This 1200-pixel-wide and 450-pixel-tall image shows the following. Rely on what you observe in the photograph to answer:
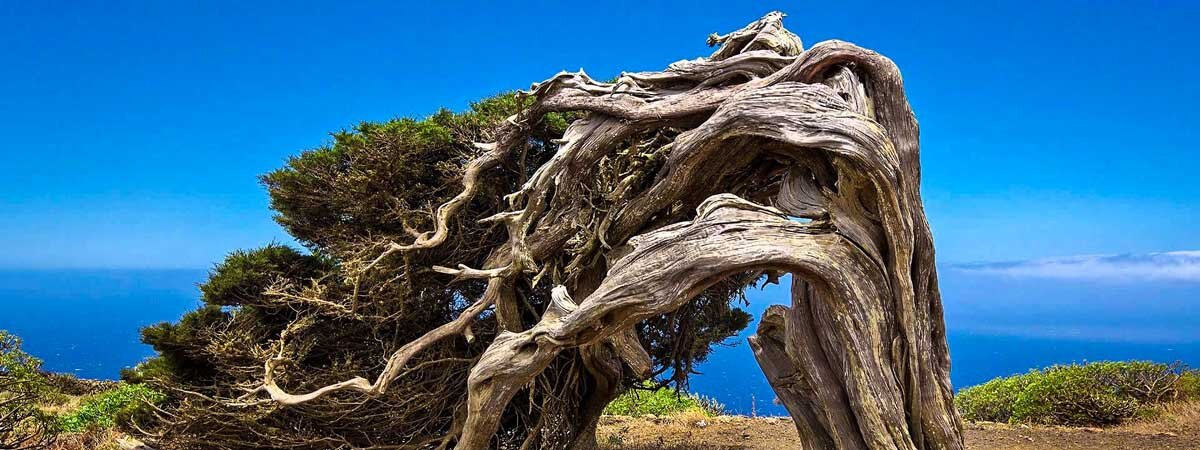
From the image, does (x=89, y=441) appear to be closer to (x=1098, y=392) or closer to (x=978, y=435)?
(x=978, y=435)

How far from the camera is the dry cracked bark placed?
6.58 metres

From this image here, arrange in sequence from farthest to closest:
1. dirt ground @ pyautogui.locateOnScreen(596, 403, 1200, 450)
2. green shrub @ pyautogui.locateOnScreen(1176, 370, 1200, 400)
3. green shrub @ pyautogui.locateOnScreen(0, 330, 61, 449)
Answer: green shrub @ pyautogui.locateOnScreen(1176, 370, 1200, 400), dirt ground @ pyautogui.locateOnScreen(596, 403, 1200, 450), green shrub @ pyautogui.locateOnScreen(0, 330, 61, 449)

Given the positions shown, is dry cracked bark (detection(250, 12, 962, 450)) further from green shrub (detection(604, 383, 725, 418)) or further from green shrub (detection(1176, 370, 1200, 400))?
green shrub (detection(1176, 370, 1200, 400))

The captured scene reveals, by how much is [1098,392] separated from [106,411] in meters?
15.5

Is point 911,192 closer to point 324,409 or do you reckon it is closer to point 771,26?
point 771,26

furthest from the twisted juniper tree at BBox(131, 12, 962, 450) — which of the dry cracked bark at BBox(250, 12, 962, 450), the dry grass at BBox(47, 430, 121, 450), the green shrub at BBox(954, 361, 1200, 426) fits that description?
the green shrub at BBox(954, 361, 1200, 426)

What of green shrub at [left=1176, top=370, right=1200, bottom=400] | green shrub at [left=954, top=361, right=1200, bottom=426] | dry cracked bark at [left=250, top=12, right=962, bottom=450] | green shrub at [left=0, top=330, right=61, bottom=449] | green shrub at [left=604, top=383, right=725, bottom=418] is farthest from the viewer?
green shrub at [left=604, top=383, right=725, bottom=418]

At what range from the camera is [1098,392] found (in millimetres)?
13406

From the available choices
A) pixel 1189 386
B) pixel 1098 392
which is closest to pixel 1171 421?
pixel 1098 392

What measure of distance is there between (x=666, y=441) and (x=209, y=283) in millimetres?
6395

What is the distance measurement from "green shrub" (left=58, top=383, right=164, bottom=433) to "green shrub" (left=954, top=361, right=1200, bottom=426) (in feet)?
42.1

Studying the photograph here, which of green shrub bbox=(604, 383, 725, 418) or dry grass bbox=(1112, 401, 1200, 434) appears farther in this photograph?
green shrub bbox=(604, 383, 725, 418)

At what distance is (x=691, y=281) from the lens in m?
6.61

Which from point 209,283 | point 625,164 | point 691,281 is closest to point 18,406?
point 209,283
